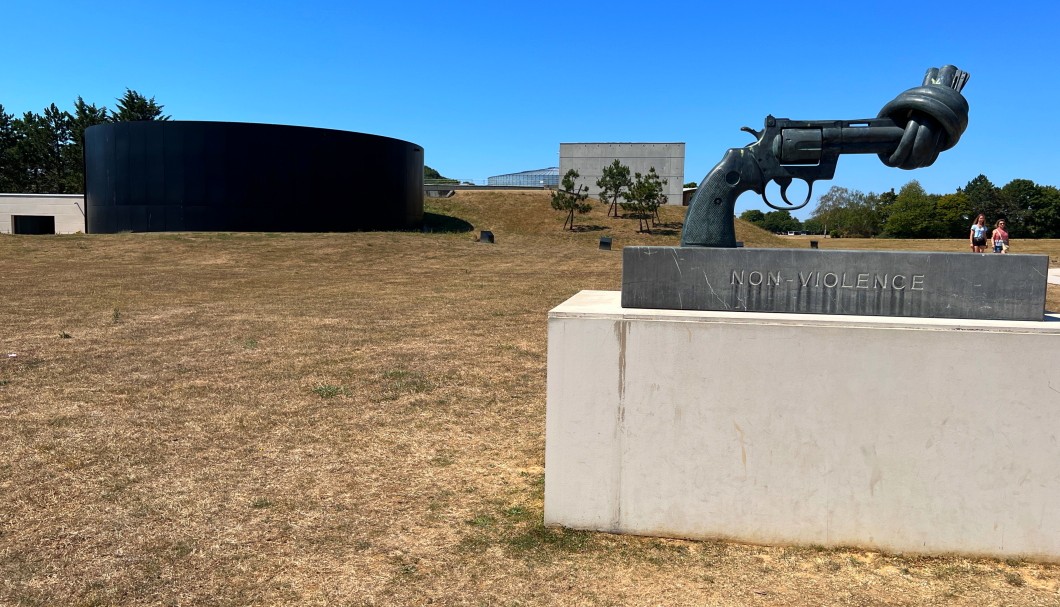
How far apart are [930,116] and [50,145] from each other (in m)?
66.0

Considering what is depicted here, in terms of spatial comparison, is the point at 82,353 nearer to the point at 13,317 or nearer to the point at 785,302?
the point at 13,317

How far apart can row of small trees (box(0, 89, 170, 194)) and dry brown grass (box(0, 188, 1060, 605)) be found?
52984 mm

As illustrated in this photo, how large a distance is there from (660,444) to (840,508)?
0.97 metres

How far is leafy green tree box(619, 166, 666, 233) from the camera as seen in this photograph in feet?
133

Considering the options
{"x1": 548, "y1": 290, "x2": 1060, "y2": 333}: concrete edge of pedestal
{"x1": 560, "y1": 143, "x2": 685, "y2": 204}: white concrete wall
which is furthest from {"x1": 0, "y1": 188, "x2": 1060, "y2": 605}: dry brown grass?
{"x1": 560, "y1": 143, "x2": 685, "y2": 204}: white concrete wall

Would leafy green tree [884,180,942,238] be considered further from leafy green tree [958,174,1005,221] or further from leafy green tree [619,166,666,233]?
leafy green tree [619,166,666,233]

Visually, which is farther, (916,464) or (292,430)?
(292,430)

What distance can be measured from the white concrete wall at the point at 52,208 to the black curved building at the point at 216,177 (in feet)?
14.6

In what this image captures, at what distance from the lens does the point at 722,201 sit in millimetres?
4250

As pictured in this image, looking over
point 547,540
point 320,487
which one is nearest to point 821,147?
point 547,540

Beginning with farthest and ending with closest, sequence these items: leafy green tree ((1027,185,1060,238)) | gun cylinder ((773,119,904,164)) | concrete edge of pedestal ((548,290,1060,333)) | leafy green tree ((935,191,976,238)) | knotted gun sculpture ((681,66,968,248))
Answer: leafy green tree ((935,191,976,238)), leafy green tree ((1027,185,1060,238)), gun cylinder ((773,119,904,164)), knotted gun sculpture ((681,66,968,248)), concrete edge of pedestal ((548,290,1060,333))

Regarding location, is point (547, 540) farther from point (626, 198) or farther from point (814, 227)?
point (814, 227)

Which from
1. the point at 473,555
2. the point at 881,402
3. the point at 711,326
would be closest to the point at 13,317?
the point at 473,555

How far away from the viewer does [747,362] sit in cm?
363
